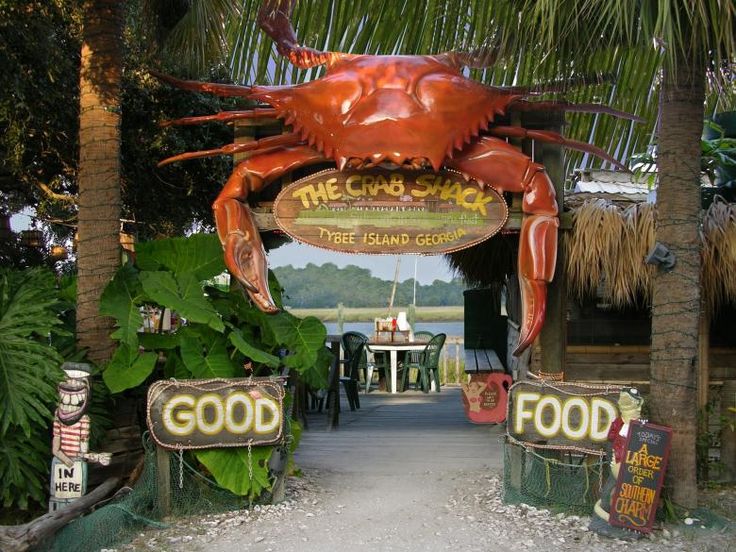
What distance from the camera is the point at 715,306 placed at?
739cm

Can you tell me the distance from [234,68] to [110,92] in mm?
1038

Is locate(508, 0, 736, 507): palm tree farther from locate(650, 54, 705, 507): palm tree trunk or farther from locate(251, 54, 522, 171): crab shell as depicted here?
locate(251, 54, 522, 171): crab shell

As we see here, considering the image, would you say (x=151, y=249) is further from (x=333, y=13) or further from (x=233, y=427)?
(x=333, y=13)

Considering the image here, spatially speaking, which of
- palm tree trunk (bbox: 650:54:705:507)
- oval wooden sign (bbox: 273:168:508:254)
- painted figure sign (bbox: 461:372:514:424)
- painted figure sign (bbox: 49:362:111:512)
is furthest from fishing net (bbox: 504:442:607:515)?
painted figure sign (bbox: 461:372:514:424)

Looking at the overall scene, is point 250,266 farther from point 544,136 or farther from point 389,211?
point 544,136

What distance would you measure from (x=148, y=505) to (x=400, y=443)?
9.15ft

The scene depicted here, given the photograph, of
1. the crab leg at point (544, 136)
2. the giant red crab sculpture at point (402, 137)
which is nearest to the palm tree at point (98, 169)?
the giant red crab sculpture at point (402, 137)

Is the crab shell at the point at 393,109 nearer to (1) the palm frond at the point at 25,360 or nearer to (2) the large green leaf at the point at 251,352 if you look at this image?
(2) the large green leaf at the point at 251,352

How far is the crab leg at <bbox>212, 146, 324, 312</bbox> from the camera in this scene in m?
5.94

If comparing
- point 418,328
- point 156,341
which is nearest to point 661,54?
point 156,341

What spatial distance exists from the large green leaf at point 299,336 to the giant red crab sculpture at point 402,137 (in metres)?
0.15

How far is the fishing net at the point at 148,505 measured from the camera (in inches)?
175

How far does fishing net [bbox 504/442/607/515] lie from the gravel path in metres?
0.10

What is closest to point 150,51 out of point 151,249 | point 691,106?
point 151,249
